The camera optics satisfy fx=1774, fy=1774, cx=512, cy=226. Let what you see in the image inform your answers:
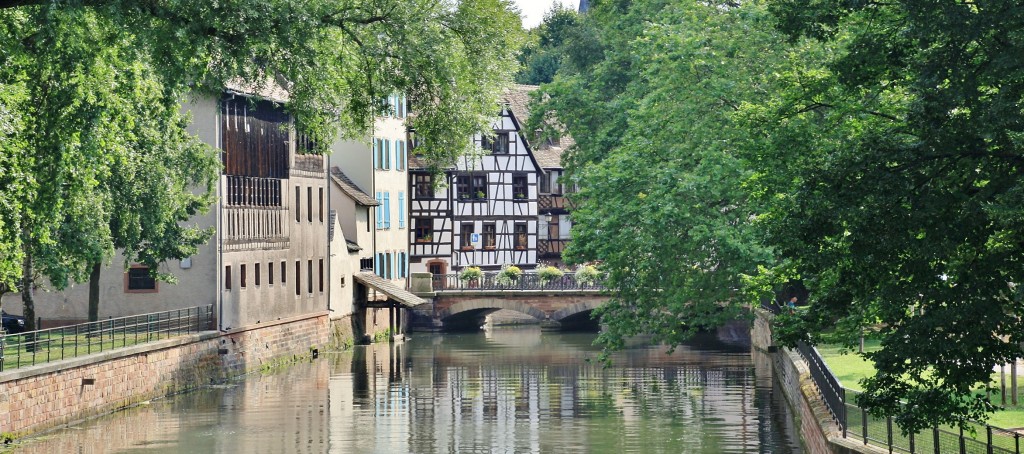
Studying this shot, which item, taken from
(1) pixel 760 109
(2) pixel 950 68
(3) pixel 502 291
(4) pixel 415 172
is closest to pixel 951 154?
(2) pixel 950 68

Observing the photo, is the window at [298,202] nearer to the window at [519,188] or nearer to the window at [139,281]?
the window at [139,281]

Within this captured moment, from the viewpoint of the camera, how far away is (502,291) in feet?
240

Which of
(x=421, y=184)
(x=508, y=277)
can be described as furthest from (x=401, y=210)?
(x=508, y=277)

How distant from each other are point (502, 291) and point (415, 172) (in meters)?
8.17

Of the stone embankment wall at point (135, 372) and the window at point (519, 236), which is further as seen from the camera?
the window at point (519, 236)

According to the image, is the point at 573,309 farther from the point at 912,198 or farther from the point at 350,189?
the point at 912,198

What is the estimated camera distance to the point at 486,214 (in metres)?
80.9

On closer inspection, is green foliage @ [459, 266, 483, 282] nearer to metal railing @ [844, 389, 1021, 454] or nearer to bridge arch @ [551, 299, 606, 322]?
bridge arch @ [551, 299, 606, 322]

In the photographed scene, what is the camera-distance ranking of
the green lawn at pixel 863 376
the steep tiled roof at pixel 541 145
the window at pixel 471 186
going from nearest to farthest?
the green lawn at pixel 863 376
the window at pixel 471 186
the steep tiled roof at pixel 541 145

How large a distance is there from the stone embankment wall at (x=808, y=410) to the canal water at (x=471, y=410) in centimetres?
57

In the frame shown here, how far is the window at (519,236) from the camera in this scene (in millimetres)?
81500

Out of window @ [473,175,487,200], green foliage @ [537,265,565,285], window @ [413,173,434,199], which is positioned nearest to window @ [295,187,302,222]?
green foliage @ [537,265,565,285]

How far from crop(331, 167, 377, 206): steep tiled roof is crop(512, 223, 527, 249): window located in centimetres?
1264

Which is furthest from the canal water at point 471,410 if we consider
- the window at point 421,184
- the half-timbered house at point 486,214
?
the half-timbered house at point 486,214
